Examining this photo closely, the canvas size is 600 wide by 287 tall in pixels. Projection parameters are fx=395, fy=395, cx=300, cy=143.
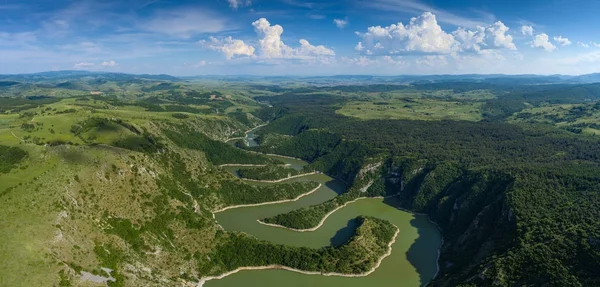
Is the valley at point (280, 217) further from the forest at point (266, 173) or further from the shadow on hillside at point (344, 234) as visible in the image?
the forest at point (266, 173)

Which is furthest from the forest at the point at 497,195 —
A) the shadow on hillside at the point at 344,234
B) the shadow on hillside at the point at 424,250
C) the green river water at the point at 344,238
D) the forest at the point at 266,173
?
the forest at the point at 266,173

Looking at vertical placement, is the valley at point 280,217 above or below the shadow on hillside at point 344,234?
above

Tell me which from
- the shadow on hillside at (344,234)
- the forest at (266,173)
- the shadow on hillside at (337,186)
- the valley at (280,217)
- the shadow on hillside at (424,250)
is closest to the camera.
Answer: the valley at (280,217)

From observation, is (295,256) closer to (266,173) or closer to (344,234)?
(344,234)

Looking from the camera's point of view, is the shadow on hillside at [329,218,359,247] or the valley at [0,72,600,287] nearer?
the valley at [0,72,600,287]

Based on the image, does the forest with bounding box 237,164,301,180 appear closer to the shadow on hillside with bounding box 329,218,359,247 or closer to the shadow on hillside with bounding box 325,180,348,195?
the shadow on hillside with bounding box 325,180,348,195

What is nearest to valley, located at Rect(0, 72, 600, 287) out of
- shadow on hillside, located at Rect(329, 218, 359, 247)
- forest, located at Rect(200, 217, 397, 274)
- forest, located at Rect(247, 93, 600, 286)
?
forest, located at Rect(200, 217, 397, 274)

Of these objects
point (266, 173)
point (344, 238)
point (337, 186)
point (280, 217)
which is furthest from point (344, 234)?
point (266, 173)

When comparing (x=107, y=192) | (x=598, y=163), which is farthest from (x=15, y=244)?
(x=598, y=163)

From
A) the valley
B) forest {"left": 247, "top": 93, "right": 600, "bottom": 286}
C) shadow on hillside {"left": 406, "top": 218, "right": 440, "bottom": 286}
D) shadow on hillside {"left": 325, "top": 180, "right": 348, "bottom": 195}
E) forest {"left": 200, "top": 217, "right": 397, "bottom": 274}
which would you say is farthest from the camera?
shadow on hillside {"left": 325, "top": 180, "right": 348, "bottom": 195}
